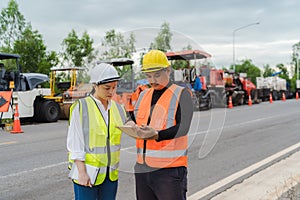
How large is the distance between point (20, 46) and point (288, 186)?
28.2 metres

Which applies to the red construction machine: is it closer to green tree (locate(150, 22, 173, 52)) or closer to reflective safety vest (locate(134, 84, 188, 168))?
green tree (locate(150, 22, 173, 52))

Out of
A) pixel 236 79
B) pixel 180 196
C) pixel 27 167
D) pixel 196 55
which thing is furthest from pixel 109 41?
pixel 236 79

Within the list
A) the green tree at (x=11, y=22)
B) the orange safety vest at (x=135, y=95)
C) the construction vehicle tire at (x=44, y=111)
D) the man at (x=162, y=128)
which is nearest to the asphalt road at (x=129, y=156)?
the man at (x=162, y=128)

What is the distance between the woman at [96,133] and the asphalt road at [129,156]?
29 centimetres

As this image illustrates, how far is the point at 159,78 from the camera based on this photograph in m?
2.88

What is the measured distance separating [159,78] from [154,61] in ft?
0.42

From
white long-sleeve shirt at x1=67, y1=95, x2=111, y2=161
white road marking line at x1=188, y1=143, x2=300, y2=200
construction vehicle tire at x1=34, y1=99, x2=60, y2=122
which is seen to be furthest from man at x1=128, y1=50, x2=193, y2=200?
construction vehicle tire at x1=34, y1=99, x2=60, y2=122

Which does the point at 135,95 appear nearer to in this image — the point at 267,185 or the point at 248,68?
the point at 267,185

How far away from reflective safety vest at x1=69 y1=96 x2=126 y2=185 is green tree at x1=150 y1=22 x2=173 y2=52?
609 mm

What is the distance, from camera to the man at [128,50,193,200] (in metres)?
2.83

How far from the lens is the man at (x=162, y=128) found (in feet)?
9.29

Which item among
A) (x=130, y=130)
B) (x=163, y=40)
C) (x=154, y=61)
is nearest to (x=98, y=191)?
(x=130, y=130)

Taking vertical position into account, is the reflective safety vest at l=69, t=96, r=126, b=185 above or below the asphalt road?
above

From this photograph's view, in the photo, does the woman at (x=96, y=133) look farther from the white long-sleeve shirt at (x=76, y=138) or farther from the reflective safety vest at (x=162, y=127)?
the reflective safety vest at (x=162, y=127)
